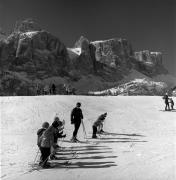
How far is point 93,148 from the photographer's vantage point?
15.7 m

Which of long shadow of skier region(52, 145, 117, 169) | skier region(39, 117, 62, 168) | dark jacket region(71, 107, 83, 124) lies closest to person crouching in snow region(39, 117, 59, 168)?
skier region(39, 117, 62, 168)

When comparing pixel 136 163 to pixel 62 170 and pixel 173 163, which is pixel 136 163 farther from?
pixel 62 170

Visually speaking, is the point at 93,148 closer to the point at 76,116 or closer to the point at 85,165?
the point at 76,116

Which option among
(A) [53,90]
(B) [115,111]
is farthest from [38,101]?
(A) [53,90]

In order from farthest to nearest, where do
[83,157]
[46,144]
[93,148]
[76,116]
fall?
[76,116] < [93,148] < [83,157] < [46,144]

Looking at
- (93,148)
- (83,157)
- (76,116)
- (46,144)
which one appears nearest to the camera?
(46,144)

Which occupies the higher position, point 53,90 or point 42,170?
point 53,90

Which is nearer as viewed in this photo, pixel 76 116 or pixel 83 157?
pixel 83 157

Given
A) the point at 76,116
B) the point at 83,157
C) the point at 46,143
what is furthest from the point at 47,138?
the point at 76,116

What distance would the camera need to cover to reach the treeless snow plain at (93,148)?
1090 cm

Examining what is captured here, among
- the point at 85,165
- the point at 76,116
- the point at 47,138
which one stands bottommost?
the point at 85,165

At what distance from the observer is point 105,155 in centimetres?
1379

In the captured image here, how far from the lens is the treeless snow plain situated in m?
10.9

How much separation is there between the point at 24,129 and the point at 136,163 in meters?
12.2
